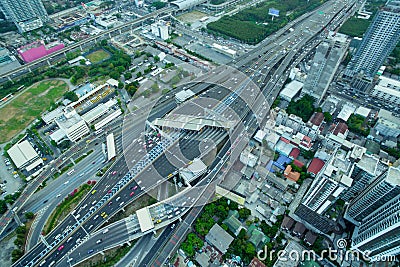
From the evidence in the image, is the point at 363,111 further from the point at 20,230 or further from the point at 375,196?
the point at 20,230

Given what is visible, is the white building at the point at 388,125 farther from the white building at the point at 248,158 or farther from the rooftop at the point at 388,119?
the white building at the point at 248,158

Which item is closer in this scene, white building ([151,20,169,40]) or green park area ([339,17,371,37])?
green park area ([339,17,371,37])

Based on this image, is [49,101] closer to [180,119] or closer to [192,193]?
[180,119]

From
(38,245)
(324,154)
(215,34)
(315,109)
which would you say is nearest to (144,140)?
(38,245)

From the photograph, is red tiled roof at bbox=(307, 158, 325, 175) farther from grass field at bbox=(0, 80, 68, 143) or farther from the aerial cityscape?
grass field at bbox=(0, 80, 68, 143)

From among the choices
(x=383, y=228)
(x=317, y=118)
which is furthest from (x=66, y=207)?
(x=317, y=118)

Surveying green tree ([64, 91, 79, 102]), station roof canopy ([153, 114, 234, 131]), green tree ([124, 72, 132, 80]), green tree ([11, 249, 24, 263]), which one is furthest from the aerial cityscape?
green tree ([124, 72, 132, 80])
